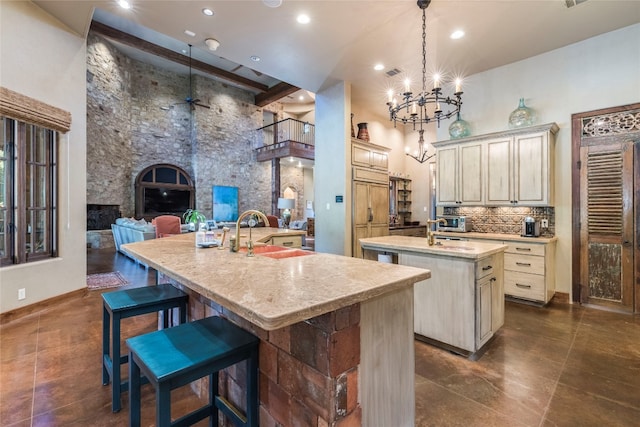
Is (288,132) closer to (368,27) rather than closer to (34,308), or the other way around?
(368,27)

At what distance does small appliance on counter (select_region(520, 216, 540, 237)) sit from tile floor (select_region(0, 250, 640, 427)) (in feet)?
3.88

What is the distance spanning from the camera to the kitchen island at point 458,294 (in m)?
2.31

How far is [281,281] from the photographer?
47.1 inches

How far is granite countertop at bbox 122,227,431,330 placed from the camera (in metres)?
0.88

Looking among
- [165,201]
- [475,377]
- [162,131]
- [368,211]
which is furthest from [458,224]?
[162,131]

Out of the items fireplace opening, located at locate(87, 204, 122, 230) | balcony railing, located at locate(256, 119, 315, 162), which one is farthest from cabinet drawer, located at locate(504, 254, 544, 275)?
fireplace opening, located at locate(87, 204, 122, 230)

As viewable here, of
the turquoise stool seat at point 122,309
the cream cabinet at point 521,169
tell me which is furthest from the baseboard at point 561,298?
the turquoise stool seat at point 122,309

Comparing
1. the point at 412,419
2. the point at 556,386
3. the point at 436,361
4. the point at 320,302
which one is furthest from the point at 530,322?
the point at 320,302

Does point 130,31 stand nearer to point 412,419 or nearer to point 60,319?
point 60,319

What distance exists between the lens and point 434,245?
2684 millimetres

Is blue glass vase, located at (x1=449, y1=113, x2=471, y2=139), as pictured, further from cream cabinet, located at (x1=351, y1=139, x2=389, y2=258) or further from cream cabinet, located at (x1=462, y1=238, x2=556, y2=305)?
cream cabinet, located at (x1=462, y1=238, x2=556, y2=305)

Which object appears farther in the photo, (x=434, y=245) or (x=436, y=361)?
(x=434, y=245)

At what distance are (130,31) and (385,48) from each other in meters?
7.56

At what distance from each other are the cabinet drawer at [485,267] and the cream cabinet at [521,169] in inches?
77.3
